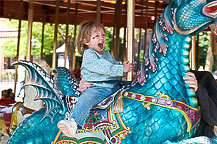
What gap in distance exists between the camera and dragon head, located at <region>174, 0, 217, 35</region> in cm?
207

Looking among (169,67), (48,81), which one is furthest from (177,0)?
(48,81)

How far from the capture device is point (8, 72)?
80.7ft

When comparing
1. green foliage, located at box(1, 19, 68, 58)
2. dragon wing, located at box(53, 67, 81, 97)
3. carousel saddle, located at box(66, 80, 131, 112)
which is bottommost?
carousel saddle, located at box(66, 80, 131, 112)

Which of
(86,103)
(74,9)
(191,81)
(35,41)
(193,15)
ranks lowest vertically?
(86,103)

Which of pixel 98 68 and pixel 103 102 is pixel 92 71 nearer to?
pixel 98 68

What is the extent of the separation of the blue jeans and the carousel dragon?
0.06 m

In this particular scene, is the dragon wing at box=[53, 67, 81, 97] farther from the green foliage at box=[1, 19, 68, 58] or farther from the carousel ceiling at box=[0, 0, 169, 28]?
the green foliage at box=[1, 19, 68, 58]

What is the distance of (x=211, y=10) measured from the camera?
2.06m

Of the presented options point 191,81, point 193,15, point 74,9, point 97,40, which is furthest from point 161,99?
point 74,9

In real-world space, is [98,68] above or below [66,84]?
above

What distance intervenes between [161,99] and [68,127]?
651 mm

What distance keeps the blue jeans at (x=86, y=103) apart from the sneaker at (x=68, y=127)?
0.04m

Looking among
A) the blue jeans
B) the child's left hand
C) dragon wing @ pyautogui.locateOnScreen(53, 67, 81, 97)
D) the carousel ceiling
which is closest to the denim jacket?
the blue jeans

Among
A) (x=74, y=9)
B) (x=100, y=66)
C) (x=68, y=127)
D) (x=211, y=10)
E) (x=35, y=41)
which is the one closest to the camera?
(x=211, y=10)
